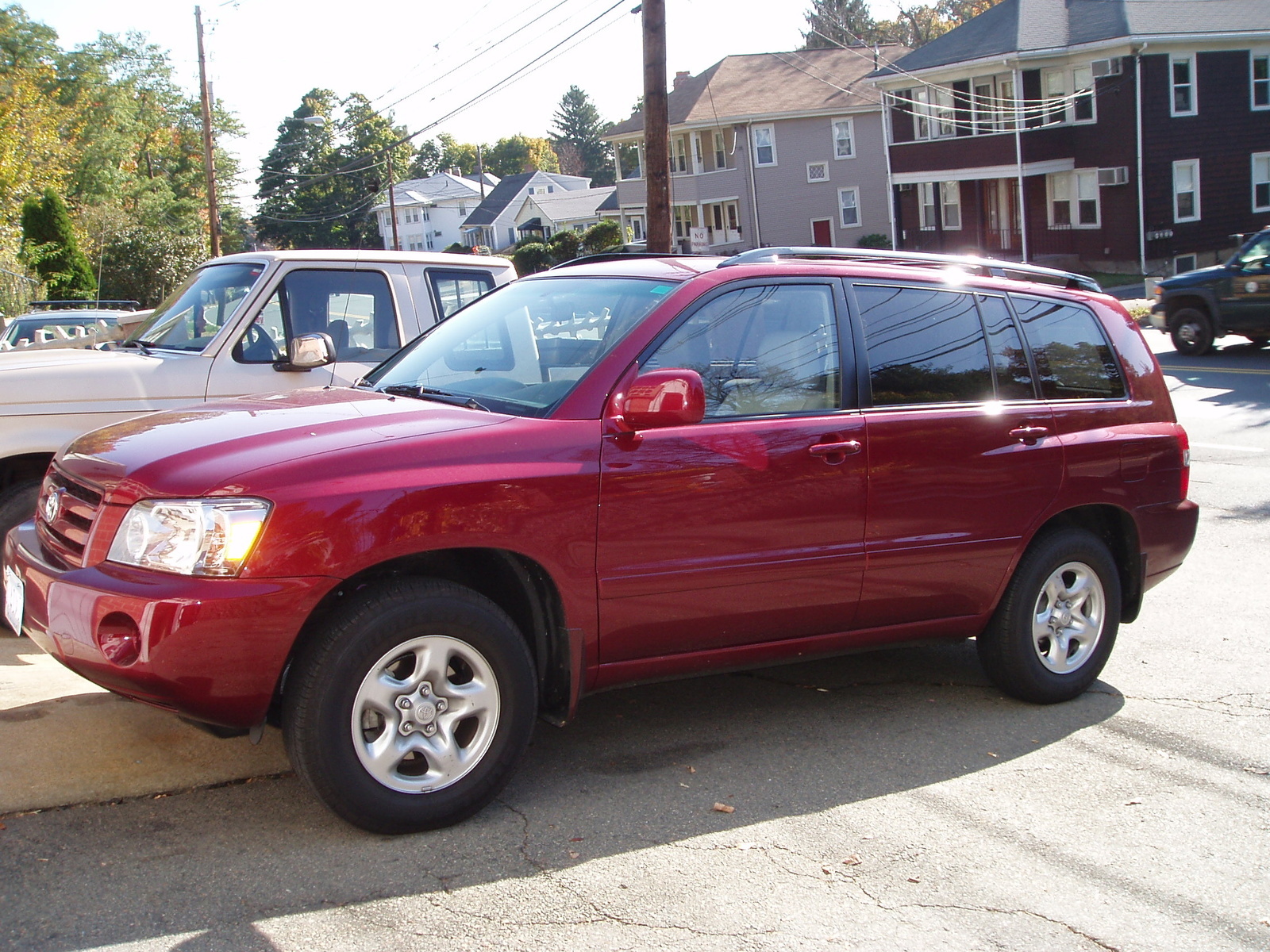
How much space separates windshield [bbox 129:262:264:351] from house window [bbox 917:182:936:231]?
1532 inches

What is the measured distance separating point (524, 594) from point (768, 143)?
4839 cm

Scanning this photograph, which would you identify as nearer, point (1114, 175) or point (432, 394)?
point (432, 394)

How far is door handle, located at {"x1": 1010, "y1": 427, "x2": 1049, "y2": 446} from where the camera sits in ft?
16.9

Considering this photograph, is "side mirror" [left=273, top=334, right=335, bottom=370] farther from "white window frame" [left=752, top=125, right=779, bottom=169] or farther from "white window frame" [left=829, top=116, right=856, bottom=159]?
"white window frame" [left=829, top=116, right=856, bottom=159]

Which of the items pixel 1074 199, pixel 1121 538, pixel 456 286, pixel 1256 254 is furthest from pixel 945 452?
pixel 1074 199

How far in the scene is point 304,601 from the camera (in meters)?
3.70

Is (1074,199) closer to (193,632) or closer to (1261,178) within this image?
(1261,178)

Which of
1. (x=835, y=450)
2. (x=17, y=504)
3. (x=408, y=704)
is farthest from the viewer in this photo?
(x=17, y=504)

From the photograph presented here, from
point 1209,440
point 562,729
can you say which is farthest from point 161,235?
point 562,729

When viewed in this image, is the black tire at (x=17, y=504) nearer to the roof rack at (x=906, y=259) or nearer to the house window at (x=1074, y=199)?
the roof rack at (x=906, y=259)

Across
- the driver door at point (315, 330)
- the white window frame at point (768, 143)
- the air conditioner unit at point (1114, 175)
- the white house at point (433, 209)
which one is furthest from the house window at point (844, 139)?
the white house at point (433, 209)

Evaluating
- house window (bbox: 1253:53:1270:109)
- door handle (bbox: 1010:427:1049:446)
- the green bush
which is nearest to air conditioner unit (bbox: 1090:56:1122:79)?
house window (bbox: 1253:53:1270:109)

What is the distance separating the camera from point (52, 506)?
14.0 feet

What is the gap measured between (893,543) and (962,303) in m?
1.19
